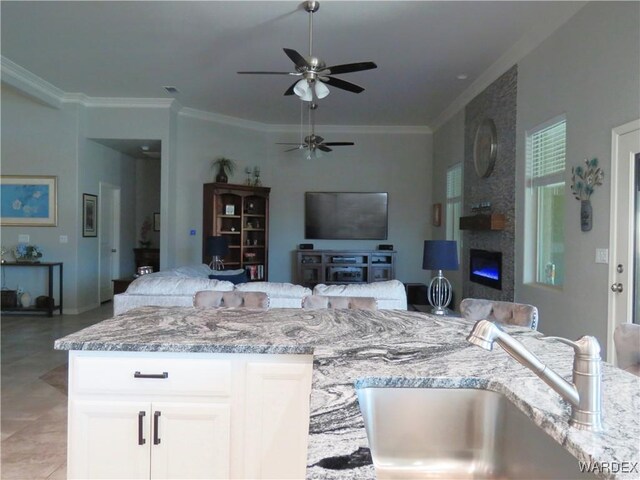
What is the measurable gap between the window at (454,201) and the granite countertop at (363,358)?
5.10 meters

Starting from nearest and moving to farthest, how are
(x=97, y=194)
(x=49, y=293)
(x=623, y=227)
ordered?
(x=623, y=227)
(x=49, y=293)
(x=97, y=194)

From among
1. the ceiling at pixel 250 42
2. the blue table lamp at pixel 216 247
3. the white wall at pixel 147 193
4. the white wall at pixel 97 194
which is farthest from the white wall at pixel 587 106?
the white wall at pixel 147 193

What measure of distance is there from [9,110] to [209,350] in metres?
6.77

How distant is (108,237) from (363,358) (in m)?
7.37

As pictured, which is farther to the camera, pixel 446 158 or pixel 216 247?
pixel 446 158

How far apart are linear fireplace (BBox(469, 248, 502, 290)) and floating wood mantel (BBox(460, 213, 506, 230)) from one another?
35cm

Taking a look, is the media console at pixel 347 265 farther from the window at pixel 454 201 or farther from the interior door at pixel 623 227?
the interior door at pixel 623 227

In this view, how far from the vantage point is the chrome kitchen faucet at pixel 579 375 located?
856mm

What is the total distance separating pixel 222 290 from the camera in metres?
3.55

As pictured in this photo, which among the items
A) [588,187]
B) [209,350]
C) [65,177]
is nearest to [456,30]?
[588,187]

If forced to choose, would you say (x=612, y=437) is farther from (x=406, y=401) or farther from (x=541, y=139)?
(x=541, y=139)

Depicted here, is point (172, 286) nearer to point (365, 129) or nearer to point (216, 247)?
point (216, 247)

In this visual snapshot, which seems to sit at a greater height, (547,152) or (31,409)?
(547,152)

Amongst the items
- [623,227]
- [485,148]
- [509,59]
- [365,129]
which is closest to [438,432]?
[623,227]
